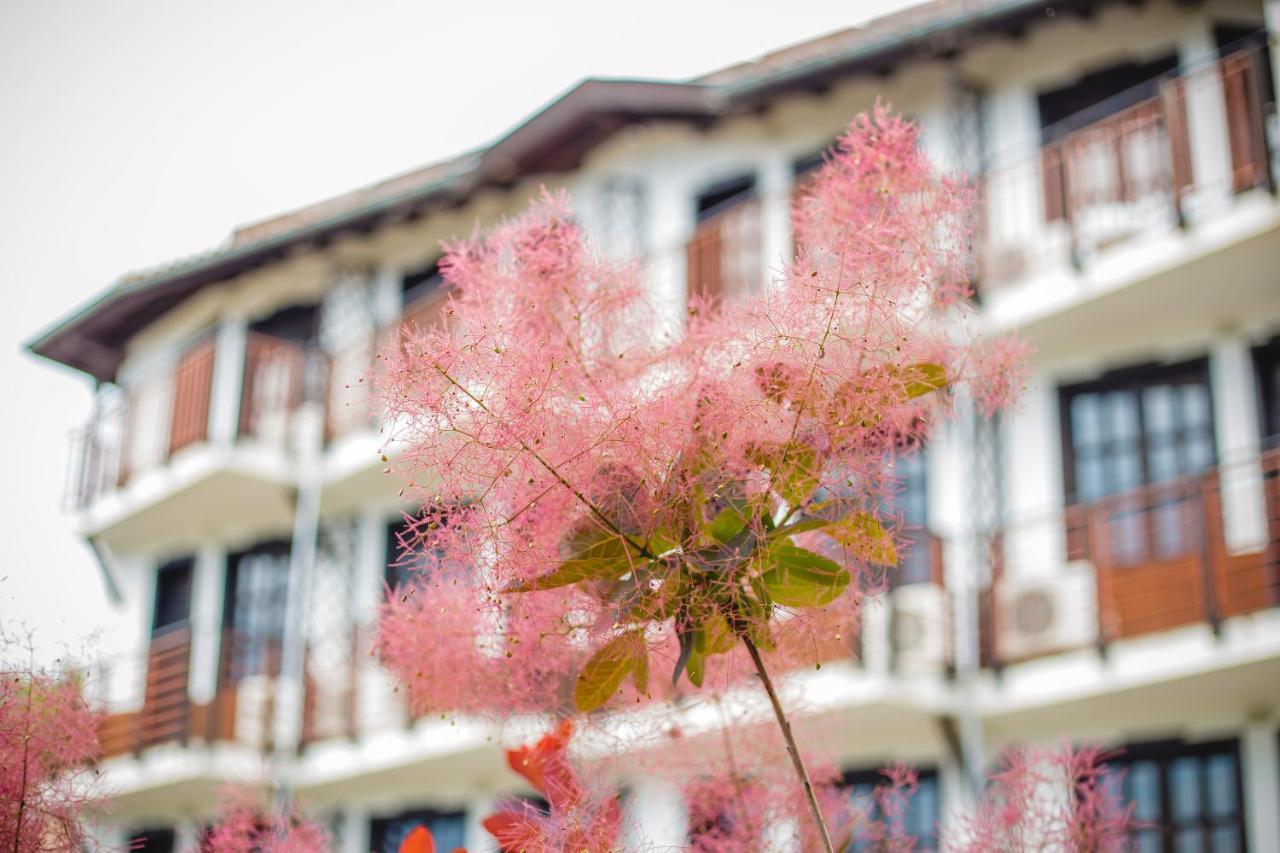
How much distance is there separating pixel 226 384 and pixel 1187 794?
8.92 meters

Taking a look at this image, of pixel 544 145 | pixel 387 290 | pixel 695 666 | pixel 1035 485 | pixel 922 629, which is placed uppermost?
pixel 544 145

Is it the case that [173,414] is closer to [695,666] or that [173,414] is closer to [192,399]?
[192,399]

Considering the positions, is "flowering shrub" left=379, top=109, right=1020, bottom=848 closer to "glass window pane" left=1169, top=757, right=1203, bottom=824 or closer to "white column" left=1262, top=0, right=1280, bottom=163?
"glass window pane" left=1169, top=757, right=1203, bottom=824

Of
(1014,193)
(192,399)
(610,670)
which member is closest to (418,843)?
(610,670)

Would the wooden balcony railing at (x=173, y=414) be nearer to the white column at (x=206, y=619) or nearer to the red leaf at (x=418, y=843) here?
the white column at (x=206, y=619)

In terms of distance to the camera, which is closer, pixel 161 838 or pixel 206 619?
pixel 161 838

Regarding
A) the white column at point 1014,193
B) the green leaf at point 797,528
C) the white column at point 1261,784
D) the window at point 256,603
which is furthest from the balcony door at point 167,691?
the green leaf at point 797,528

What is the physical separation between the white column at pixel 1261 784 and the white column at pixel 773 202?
4.40m

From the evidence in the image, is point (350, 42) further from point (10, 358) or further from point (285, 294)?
point (285, 294)

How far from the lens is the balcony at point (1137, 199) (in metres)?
10.4

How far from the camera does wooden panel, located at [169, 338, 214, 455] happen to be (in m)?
15.1

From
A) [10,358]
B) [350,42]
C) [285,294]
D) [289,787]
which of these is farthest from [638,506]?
[285,294]

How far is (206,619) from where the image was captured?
1584cm

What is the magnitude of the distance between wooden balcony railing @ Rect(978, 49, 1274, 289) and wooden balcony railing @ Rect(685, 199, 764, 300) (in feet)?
5.64
